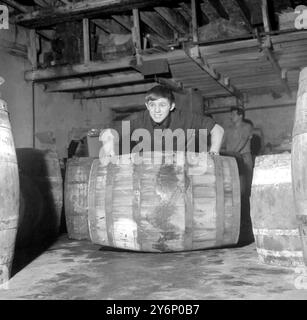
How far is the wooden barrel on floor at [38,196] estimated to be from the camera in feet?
12.9

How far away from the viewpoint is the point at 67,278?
256 centimetres

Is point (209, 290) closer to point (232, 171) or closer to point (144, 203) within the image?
point (144, 203)

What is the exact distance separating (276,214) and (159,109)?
1.80 metres

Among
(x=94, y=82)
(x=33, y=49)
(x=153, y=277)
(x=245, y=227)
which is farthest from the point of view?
(x=94, y=82)

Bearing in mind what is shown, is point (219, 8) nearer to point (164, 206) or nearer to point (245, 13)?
point (245, 13)

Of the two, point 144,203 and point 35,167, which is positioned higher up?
point 35,167

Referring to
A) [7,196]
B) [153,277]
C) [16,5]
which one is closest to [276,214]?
[153,277]

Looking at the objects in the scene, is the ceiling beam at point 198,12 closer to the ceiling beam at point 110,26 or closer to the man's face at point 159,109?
the ceiling beam at point 110,26

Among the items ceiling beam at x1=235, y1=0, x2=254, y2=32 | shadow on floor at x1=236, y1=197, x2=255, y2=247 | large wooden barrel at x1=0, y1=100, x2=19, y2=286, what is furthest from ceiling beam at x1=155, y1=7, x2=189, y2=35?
large wooden barrel at x1=0, y1=100, x2=19, y2=286

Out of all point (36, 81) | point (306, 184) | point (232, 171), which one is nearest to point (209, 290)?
point (306, 184)

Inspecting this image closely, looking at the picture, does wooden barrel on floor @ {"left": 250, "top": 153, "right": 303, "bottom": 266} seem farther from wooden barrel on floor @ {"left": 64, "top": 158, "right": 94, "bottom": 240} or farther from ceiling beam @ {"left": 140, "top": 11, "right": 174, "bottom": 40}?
ceiling beam @ {"left": 140, "top": 11, "right": 174, "bottom": 40}

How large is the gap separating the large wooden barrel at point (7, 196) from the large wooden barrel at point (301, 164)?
1654mm

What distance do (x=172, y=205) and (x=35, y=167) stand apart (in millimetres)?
2034

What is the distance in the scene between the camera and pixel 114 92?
401 inches
